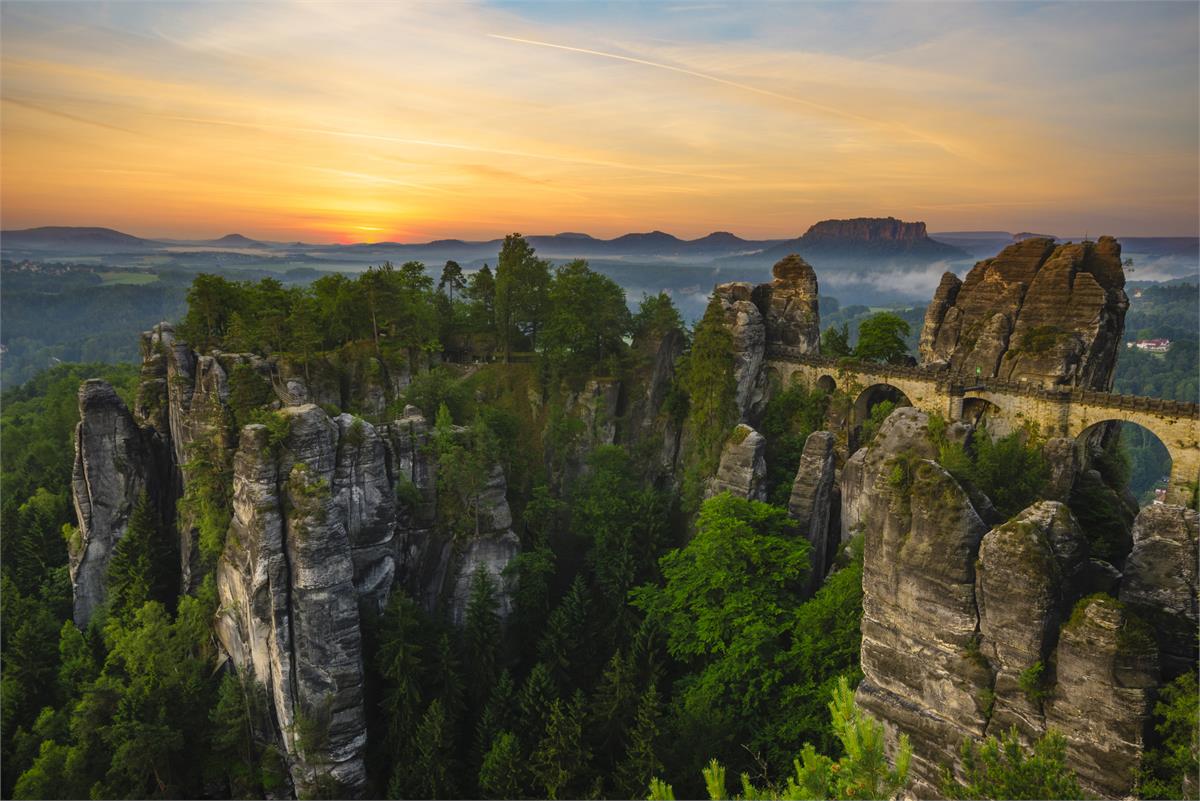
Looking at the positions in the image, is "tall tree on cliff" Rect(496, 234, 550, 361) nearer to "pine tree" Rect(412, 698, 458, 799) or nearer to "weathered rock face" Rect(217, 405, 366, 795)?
"weathered rock face" Rect(217, 405, 366, 795)

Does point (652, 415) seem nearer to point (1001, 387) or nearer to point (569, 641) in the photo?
point (569, 641)

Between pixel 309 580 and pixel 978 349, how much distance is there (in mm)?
36211

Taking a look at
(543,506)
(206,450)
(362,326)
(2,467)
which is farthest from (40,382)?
(543,506)

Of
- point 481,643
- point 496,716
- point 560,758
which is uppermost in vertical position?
point 481,643

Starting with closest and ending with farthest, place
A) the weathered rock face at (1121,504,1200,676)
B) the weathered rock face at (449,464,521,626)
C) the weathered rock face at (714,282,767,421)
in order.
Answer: the weathered rock face at (1121,504,1200,676)
the weathered rock face at (449,464,521,626)
the weathered rock face at (714,282,767,421)

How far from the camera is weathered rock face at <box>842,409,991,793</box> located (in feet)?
53.0

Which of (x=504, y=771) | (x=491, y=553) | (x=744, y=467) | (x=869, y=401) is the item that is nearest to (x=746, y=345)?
(x=869, y=401)

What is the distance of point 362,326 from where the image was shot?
46219mm

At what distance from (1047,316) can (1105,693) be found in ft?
93.2

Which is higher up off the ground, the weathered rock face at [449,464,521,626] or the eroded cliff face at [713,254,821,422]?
the eroded cliff face at [713,254,821,422]

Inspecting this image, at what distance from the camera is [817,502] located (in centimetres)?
3275

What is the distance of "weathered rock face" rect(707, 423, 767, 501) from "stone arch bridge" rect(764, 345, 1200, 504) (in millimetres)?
11087

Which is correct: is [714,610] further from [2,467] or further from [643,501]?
[2,467]

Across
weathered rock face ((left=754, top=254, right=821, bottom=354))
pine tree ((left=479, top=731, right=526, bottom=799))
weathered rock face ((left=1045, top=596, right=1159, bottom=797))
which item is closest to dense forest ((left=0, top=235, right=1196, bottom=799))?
pine tree ((left=479, top=731, right=526, bottom=799))
